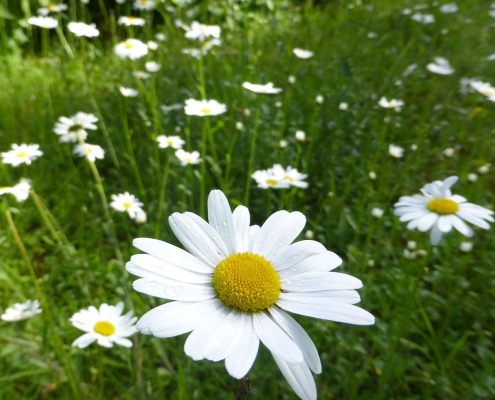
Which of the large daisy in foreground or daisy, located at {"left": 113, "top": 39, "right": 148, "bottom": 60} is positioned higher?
the large daisy in foreground

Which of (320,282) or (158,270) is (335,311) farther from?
(158,270)

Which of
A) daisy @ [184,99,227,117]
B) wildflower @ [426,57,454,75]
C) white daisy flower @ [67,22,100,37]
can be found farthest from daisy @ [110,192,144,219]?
wildflower @ [426,57,454,75]

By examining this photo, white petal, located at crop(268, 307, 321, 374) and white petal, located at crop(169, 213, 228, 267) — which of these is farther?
white petal, located at crop(169, 213, 228, 267)

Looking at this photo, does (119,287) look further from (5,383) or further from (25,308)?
(5,383)

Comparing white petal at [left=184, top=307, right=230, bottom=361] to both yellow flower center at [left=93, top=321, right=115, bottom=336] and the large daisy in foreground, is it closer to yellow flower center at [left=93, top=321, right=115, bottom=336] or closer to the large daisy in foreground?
the large daisy in foreground

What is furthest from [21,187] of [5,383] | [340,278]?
[340,278]

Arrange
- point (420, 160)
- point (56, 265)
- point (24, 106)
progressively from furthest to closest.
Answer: point (24, 106)
point (420, 160)
point (56, 265)

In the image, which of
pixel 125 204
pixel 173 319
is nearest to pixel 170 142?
pixel 125 204
